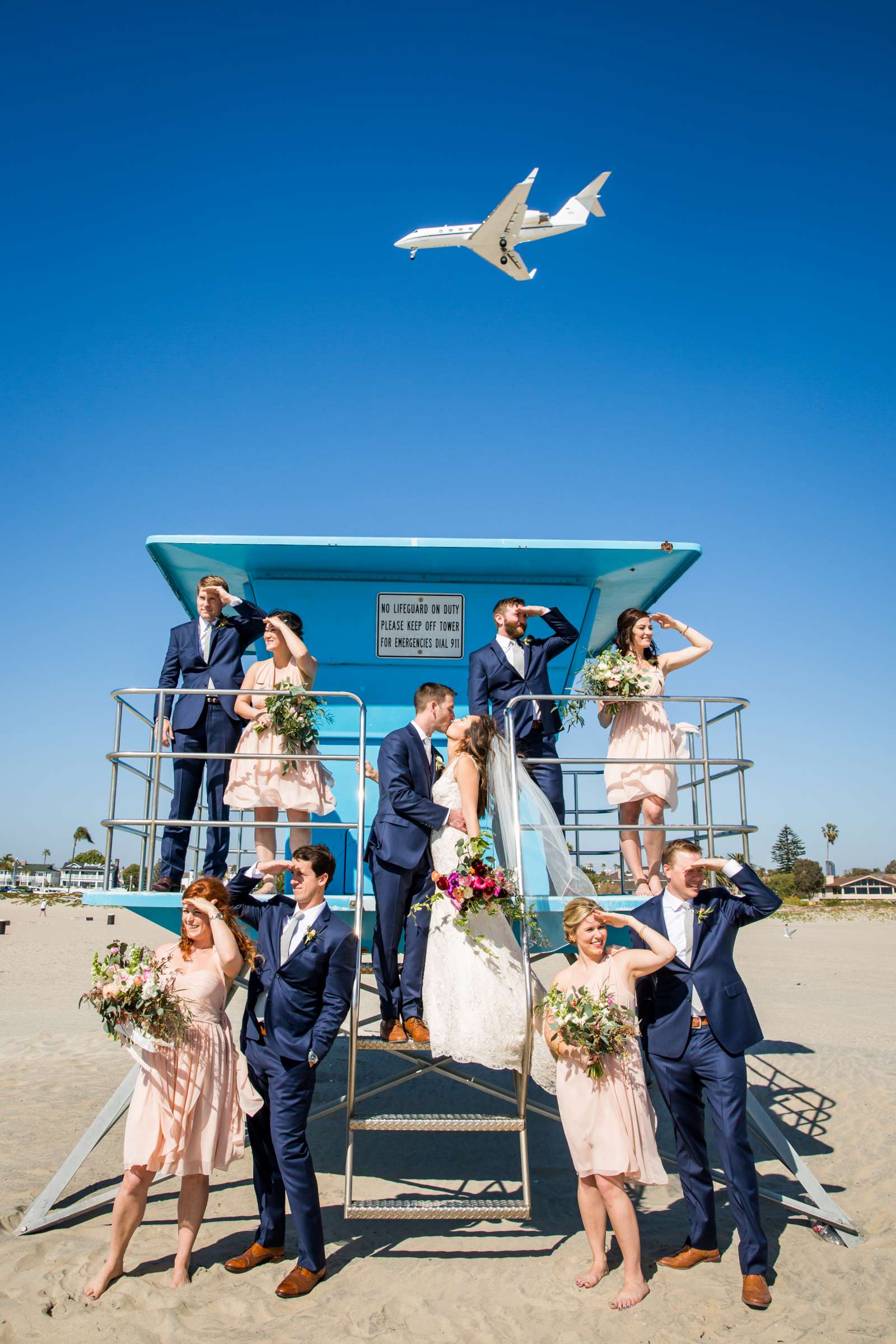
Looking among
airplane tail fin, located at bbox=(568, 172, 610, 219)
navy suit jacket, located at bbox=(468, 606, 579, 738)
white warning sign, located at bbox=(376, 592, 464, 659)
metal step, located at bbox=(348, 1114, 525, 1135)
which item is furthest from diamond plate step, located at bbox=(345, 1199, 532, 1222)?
airplane tail fin, located at bbox=(568, 172, 610, 219)

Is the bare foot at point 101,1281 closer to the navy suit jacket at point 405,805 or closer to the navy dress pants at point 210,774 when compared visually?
the navy dress pants at point 210,774

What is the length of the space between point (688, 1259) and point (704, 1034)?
1.39 metres

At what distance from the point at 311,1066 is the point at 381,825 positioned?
155 centimetres

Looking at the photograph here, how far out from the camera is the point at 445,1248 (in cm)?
616

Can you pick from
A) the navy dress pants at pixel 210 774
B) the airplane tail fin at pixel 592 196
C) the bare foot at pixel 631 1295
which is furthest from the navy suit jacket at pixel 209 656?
the airplane tail fin at pixel 592 196

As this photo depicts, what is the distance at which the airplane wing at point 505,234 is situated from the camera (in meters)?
27.3

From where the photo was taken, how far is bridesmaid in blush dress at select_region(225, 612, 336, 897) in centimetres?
691

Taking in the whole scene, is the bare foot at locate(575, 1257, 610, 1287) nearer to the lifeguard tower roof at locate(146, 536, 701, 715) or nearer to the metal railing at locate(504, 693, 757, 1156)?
the metal railing at locate(504, 693, 757, 1156)

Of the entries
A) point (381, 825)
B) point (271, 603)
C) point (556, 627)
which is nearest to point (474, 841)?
point (381, 825)

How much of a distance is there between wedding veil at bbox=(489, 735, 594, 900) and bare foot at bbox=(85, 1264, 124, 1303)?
3188mm

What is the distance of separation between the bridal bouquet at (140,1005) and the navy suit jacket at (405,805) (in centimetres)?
155

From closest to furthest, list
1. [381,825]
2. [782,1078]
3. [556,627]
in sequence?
[381,825], [556,627], [782,1078]

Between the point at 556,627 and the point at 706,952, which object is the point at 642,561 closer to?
the point at 556,627

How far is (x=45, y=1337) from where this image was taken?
4.79 meters
